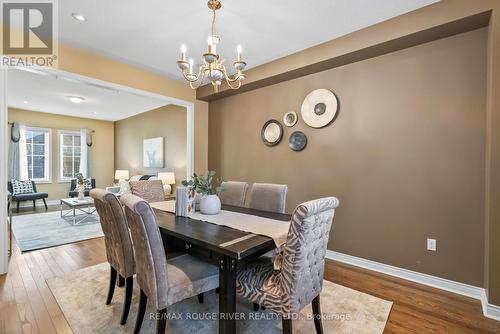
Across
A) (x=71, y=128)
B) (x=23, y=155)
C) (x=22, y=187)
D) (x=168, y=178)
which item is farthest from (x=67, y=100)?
(x=168, y=178)

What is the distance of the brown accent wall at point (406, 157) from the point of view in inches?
86.5

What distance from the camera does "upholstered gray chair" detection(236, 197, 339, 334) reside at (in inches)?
51.8

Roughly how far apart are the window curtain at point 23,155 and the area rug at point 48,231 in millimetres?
1764

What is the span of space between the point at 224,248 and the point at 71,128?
8.00m

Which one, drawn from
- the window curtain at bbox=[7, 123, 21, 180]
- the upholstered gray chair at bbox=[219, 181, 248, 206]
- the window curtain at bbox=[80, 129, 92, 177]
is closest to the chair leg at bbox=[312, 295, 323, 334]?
the upholstered gray chair at bbox=[219, 181, 248, 206]

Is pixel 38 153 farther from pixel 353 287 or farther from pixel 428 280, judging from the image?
pixel 428 280

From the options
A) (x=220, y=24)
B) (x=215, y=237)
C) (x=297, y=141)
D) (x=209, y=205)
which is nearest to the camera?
(x=215, y=237)

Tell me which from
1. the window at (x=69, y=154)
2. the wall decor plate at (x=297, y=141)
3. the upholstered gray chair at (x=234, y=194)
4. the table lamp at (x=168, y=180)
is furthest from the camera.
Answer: the window at (x=69, y=154)

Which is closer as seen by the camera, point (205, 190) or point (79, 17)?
point (205, 190)

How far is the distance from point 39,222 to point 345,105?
5964 millimetres

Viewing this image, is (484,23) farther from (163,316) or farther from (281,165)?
(163,316)

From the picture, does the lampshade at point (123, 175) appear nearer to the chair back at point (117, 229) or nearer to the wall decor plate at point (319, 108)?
the chair back at point (117, 229)

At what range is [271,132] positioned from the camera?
12.0 ft

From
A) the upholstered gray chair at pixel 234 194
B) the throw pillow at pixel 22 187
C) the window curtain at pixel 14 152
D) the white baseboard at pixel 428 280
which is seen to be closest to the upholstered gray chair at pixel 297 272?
the upholstered gray chair at pixel 234 194
